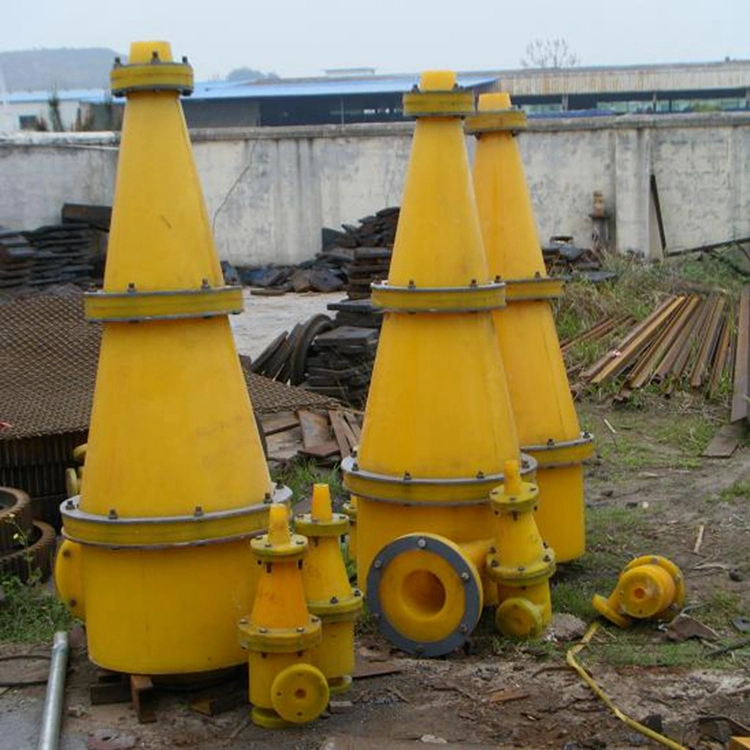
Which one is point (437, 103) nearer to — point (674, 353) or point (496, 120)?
point (496, 120)

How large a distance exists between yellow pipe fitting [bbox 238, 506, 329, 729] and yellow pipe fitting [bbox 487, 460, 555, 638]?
1197 mm

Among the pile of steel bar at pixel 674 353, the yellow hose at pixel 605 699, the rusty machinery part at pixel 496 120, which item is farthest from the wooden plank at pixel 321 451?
the yellow hose at pixel 605 699

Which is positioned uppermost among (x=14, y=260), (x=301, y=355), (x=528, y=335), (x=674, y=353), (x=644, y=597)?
(x=14, y=260)

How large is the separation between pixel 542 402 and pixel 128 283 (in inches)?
103

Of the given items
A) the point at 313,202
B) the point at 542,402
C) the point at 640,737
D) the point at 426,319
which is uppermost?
the point at 313,202

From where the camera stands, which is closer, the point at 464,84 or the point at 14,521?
the point at 14,521

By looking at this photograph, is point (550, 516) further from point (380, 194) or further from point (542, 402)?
point (380, 194)

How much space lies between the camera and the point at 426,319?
5.75 metres

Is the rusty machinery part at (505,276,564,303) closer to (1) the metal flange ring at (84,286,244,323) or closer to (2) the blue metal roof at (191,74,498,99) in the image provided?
(1) the metal flange ring at (84,286,244,323)

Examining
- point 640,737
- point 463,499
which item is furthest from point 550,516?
point 640,737

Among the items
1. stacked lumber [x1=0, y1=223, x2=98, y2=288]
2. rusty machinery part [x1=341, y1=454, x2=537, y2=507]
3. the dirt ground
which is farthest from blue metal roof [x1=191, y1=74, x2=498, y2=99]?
rusty machinery part [x1=341, y1=454, x2=537, y2=507]

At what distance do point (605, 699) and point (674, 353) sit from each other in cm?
869

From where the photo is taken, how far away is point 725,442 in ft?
35.2

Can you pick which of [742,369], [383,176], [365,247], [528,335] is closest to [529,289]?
[528,335]
